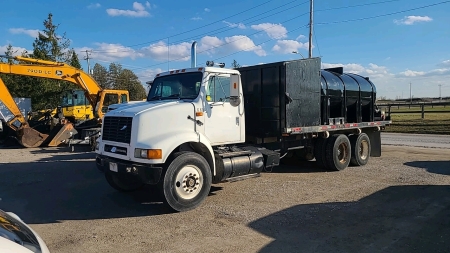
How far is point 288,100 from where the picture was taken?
8633 mm

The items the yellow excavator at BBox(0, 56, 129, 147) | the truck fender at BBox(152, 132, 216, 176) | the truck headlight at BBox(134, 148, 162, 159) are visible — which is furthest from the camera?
the yellow excavator at BBox(0, 56, 129, 147)

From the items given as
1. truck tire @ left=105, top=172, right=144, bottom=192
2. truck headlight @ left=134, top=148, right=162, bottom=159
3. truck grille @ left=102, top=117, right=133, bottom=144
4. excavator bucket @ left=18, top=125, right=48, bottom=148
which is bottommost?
truck tire @ left=105, top=172, right=144, bottom=192

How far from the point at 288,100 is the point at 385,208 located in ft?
10.7

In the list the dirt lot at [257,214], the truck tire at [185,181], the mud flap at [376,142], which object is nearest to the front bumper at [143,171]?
the truck tire at [185,181]

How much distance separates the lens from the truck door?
7207 mm

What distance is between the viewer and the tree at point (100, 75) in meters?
55.1

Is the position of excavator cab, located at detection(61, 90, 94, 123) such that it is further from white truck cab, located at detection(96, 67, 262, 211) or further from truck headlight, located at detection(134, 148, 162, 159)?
truck headlight, located at detection(134, 148, 162, 159)

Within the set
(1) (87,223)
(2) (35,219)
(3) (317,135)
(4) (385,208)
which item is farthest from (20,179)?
(4) (385,208)

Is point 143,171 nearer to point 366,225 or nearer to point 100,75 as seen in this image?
point 366,225

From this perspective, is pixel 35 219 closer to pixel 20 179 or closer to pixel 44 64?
pixel 20 179

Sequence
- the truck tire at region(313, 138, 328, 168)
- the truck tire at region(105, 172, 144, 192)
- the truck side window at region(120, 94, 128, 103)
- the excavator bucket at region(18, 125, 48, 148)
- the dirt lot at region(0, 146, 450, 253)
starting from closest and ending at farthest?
the dirt lot at region(0, 146, 450, 253)
the truck tire at region(105, 172, 144, 192)
the truck tire at region(313, 138, 328, 168)
the excavator bucket at region(18, 125, 48, 148)
the truck side window at region(120, 94, 128, 103)

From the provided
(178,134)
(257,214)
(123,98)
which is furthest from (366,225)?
(123,98)

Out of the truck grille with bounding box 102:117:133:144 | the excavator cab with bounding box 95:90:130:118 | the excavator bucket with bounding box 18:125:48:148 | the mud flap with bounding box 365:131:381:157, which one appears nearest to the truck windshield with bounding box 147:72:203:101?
the truck grille with bounding box 102:117:133:144

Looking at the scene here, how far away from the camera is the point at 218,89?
739cm
